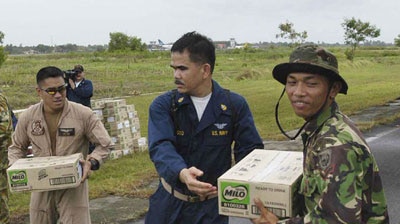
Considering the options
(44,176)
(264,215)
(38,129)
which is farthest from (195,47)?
(38,129)

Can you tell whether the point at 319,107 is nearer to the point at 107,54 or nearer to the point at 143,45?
the point at 107,54

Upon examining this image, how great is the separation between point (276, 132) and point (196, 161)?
28.2 ft

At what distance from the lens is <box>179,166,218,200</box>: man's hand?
8.20ft

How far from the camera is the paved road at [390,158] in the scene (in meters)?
6.07

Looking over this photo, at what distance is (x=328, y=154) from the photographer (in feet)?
6.15

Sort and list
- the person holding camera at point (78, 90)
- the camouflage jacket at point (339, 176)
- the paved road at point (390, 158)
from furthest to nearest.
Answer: the person holding camera at point (78, 90), the paved road at point (390, 158), the camouflage jacket at point (339, 176)

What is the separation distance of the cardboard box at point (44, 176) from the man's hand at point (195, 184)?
1.21 m

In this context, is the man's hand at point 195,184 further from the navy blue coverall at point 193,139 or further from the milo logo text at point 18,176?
the milo logo text at point 18,176

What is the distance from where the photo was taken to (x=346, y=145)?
1.87 meters

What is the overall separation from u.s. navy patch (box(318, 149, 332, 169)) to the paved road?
4.03m

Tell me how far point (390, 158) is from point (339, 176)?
23.6 ft

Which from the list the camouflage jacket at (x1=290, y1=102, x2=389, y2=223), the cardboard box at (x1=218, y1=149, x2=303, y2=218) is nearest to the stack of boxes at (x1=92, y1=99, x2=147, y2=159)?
the cardboard box at (x1=218, y1=149, x2=303, y2=218)

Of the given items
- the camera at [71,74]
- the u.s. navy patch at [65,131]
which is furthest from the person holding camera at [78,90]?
the u.s. navy patch at [65,131]

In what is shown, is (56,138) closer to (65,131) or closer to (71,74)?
(65,131)
